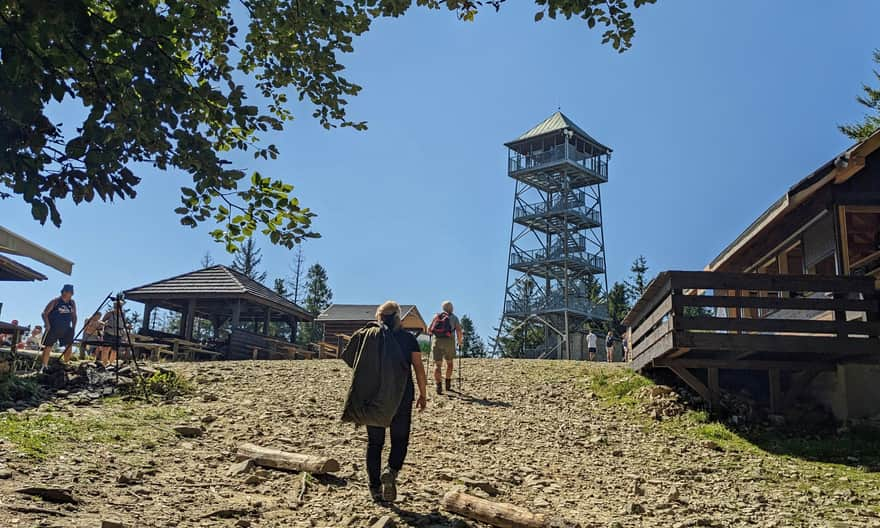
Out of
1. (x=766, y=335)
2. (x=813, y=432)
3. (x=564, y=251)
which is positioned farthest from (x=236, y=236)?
(x=564, y=251)

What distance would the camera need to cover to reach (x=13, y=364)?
1226 centimetres

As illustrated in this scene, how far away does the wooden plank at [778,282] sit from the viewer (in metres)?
10.9

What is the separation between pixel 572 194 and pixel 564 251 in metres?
4.11

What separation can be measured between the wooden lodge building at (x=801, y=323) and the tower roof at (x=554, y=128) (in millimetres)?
35905

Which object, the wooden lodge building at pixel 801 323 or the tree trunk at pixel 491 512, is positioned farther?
the wooden lodge building at pixel 801 323

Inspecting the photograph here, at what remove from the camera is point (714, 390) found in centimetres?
1175

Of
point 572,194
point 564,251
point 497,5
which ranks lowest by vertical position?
point 497,5

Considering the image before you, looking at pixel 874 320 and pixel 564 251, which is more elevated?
pixel 564 251

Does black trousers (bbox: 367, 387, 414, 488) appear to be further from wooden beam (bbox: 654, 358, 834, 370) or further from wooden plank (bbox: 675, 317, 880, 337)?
wooden beam (bbox: 654, 358, 834, 370)

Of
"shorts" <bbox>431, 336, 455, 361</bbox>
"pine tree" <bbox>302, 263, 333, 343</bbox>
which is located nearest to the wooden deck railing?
"shorts" <bbox>431, 336, 455, 361</bbox>

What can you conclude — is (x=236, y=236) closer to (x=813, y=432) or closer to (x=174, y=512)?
(x=174, y=512)

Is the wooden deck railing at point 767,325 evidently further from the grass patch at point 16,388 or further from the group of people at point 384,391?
the grass patch at point 16,388

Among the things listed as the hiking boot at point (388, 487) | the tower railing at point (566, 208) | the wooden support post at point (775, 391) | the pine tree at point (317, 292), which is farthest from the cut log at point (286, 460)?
the pine tree at point (317, 292)

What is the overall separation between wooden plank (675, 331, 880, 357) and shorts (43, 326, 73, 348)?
Answer: 35.8 feet
